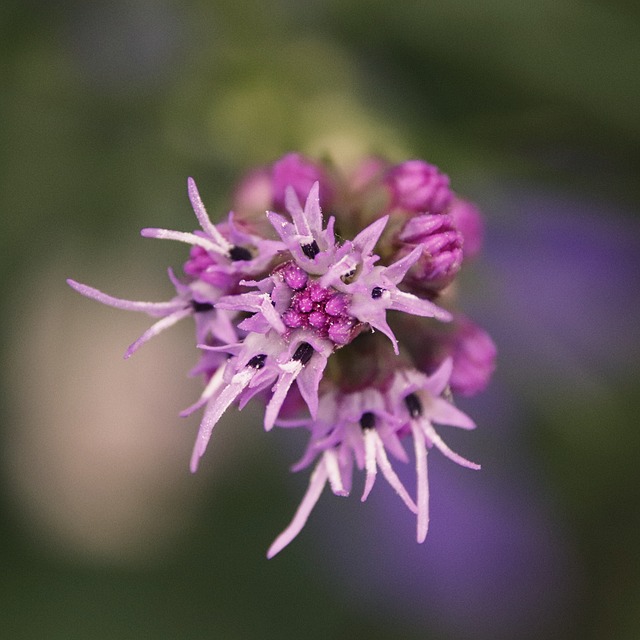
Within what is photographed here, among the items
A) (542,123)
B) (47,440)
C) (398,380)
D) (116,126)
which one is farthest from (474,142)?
(47,440)

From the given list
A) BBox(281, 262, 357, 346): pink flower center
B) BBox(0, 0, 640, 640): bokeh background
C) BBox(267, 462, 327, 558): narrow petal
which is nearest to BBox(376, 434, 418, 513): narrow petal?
BBox(267, 462, 327, 558): narrow petal

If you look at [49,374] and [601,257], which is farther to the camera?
[49,374]

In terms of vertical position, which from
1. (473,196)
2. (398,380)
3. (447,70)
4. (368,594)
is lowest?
(368,594)

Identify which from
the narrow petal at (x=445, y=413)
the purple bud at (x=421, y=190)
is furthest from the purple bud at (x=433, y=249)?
the narrow petal at (x=445, y=413)

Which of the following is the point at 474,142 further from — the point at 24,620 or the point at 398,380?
the point at 24,620

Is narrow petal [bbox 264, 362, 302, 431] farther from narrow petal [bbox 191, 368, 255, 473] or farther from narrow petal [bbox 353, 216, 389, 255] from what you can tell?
narrow petal [bbox 353, 216, 389, 255]

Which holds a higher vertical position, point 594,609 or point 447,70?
point 447,70

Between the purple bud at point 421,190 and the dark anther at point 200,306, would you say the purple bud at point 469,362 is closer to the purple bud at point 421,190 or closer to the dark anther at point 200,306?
the purple bud at point 421,190
